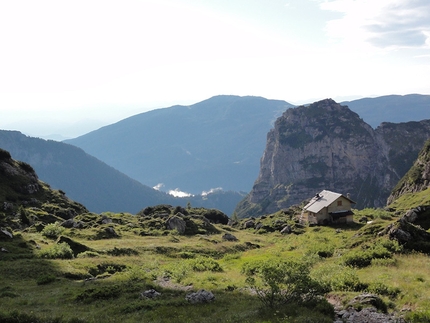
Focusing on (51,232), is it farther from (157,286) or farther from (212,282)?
(212,282)

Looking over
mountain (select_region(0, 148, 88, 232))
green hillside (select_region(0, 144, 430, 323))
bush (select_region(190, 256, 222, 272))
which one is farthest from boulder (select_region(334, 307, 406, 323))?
mountain (select_region(0, 148, 88, 232))

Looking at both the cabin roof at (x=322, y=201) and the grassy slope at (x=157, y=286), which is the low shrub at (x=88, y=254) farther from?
the cabin roof at (x=322, y=201)

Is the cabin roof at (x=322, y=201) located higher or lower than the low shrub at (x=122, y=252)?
lower

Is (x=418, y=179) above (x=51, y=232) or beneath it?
beneath

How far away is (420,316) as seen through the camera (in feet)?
49.6

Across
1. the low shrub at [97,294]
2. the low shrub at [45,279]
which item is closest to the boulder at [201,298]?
the low shrub at [97,294]

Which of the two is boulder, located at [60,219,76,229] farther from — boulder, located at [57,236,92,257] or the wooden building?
the wooden building

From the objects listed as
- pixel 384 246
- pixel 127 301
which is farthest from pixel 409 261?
pixel 127 301

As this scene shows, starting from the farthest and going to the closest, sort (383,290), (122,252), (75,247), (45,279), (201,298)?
(122,252) < (75,247) < (45,279) < (201,298) < (383,290)

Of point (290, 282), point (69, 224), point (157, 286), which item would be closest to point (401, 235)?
point (290, 282)

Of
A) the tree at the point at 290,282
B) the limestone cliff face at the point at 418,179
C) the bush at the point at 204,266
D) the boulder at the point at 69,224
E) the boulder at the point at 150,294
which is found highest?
the tree at the point at 290,282

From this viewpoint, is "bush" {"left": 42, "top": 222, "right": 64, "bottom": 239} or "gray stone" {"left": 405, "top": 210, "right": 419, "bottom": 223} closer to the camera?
"gray stone" {"left": 405, "top": 210, "right": 419, "bottom": 223}

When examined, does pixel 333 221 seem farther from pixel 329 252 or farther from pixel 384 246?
pixel 384 246

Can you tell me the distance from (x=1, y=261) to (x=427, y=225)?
47498 mm
